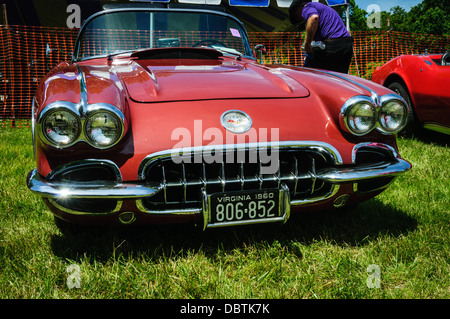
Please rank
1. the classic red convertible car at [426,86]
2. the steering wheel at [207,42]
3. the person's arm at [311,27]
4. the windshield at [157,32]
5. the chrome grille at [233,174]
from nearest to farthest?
the chrome grille at [233,174], the windshield at [157,32], the steering wheel at [207,42], the classic red convertible car at [426,86], the person's arm at [311,27]

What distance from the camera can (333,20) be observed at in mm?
4172

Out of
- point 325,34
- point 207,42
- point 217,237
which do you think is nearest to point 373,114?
point 217,237

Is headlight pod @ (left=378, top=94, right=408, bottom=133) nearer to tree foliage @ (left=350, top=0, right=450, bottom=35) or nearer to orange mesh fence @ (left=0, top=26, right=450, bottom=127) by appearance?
orange mesh fence @ (left=0, top=26, right=450, bottom=127)

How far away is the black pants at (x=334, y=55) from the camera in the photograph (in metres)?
4.20

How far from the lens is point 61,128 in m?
1.55

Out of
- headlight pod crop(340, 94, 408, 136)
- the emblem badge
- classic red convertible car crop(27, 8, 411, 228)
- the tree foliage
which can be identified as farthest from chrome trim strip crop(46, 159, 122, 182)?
the tree foliage

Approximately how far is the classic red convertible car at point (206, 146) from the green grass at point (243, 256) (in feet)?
0.71

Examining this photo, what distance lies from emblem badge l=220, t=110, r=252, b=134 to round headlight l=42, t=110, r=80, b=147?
62cm

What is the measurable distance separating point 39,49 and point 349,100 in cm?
639

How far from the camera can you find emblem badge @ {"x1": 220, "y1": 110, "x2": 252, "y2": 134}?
66.1 inches

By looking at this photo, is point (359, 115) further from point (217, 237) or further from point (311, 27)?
point (311, 27)

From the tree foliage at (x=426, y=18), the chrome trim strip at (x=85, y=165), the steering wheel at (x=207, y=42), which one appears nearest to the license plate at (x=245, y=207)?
the chrome trim strip at (x=85, y=165)

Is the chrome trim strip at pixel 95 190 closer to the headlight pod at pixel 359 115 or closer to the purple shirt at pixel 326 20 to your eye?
the headlight pod at pixel 359 115
